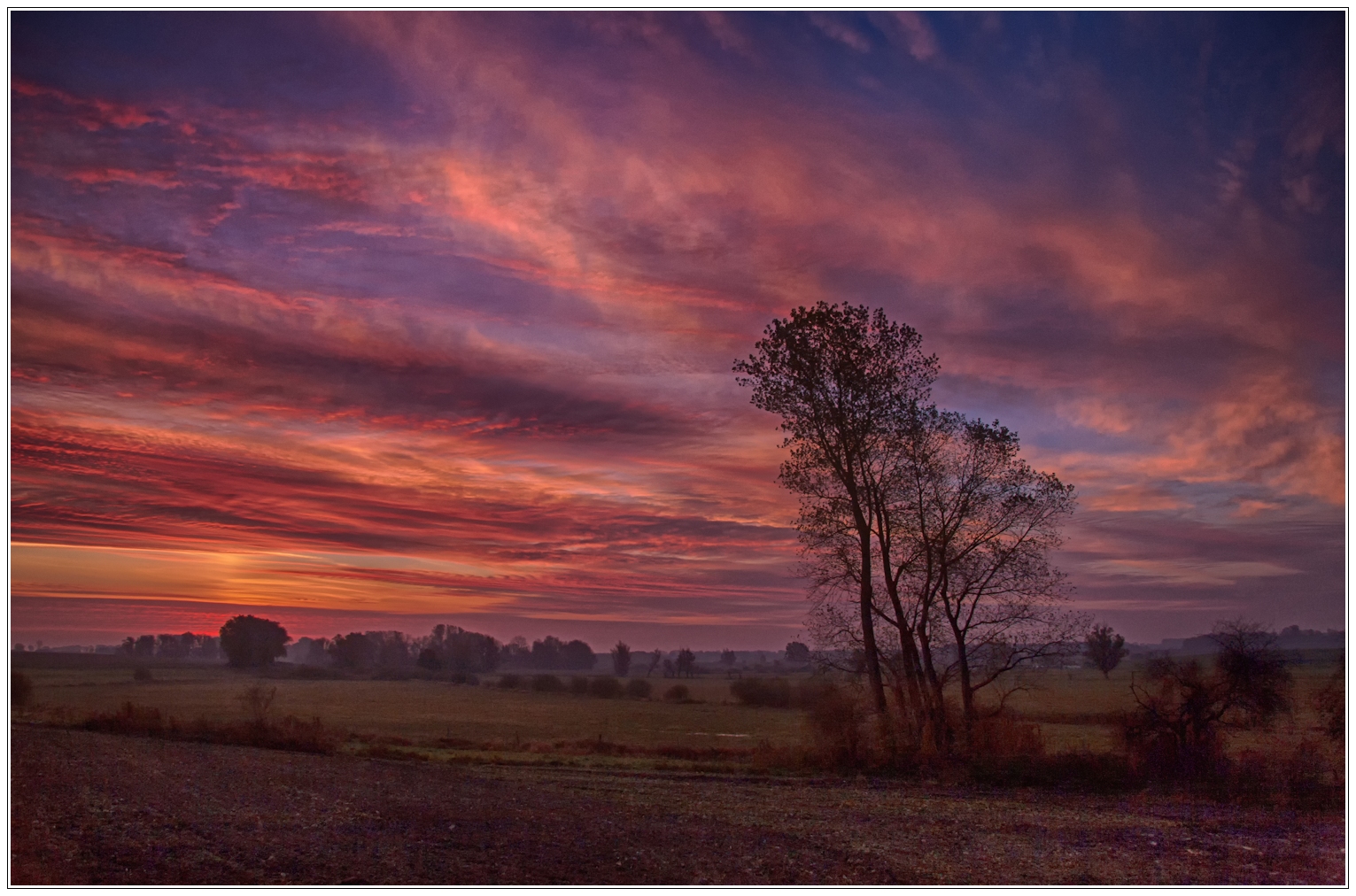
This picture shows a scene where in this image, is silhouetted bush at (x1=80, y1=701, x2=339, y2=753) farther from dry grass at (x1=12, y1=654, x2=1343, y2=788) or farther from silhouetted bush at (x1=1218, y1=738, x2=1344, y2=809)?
silhouetted bush at (x1=1218, y1=738, x2=1344, y2=809)

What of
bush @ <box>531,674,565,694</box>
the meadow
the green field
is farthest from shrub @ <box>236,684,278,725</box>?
bush @ <box>531,674,565,694</box>

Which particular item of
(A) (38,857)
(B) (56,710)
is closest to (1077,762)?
(A) (38,857)

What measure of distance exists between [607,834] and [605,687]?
8259 cm

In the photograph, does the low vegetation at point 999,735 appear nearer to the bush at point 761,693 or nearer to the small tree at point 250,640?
the bush at point 761,693

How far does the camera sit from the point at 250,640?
99.6 meters

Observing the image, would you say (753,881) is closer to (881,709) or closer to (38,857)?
(38,857)

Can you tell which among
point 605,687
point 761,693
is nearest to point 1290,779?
point 761,693

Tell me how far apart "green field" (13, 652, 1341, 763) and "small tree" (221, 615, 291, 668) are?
8.09ft

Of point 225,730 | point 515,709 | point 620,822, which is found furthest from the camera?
point 515,709

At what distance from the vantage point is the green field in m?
23.0

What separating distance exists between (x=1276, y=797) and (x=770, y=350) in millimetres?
14691

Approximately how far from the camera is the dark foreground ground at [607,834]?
32.8 ft

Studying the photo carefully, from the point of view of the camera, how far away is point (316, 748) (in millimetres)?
25953

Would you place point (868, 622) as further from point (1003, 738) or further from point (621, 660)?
point (621, 660)
